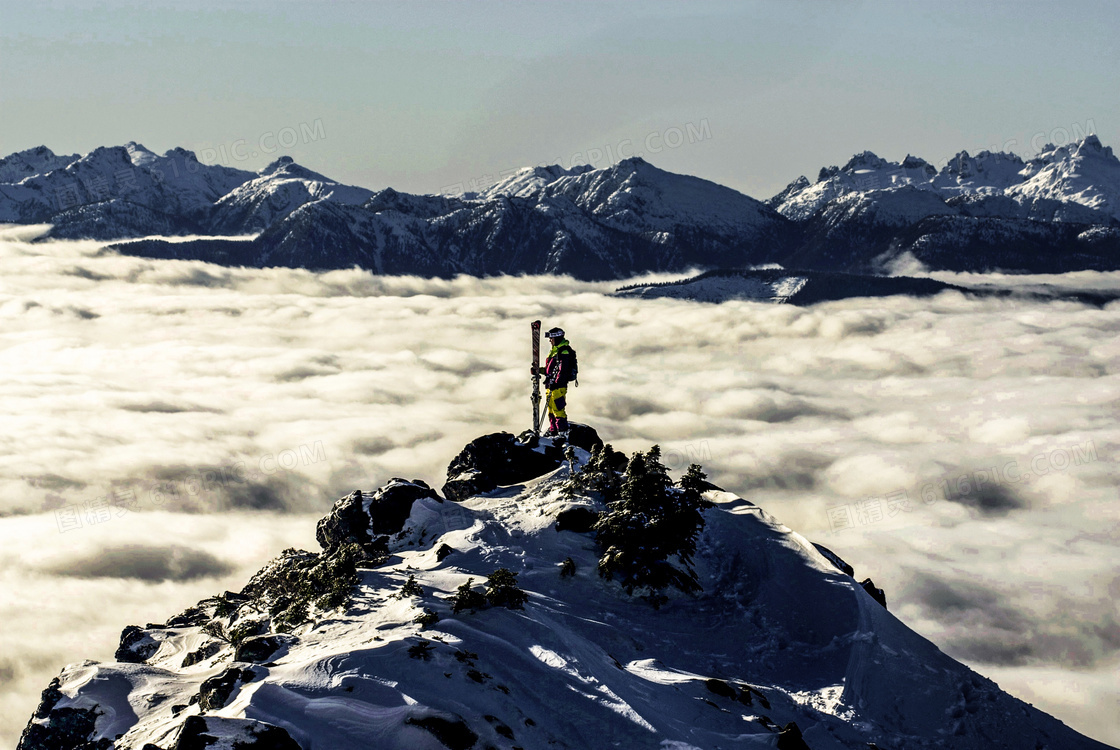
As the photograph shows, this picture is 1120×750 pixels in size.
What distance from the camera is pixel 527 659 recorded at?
2027cm

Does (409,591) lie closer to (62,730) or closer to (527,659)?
(527,659)

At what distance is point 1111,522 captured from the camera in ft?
606

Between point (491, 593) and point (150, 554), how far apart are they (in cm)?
15562

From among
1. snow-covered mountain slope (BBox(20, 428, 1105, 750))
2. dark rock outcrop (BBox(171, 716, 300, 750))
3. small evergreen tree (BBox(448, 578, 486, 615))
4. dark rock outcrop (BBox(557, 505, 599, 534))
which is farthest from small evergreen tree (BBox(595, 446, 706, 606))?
dark rock outcrop (BBox(171, 716, 300, 750))

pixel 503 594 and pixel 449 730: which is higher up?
pixel 503 594

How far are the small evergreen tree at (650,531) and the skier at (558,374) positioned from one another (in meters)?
12.3

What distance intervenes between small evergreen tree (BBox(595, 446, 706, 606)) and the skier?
483 inches

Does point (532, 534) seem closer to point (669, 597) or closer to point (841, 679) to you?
point (669, 597)

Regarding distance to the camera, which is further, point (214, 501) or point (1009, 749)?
point (214, 501)

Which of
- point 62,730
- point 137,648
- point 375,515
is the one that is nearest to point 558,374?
point 375,515

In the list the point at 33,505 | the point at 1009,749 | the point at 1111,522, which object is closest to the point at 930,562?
the point at 1111,522

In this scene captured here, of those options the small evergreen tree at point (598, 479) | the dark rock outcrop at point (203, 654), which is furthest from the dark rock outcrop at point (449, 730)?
the small evergreen tree at point (598, 479)

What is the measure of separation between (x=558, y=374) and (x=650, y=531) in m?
14.8

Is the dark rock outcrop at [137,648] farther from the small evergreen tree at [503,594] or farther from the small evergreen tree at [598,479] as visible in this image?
the small evergreen tree at [598,479]
